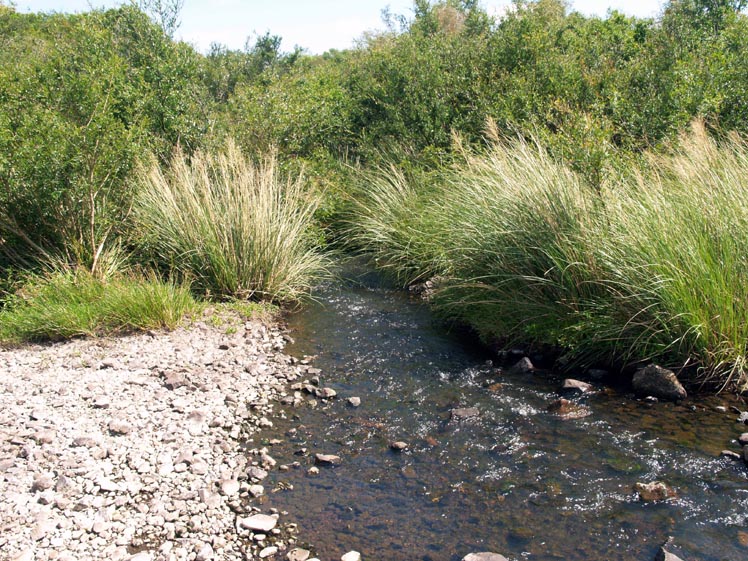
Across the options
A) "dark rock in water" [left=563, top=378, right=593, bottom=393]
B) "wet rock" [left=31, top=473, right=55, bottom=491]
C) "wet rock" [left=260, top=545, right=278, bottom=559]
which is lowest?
"wet rock" [left=260, top=545, right=278, bottom=559]

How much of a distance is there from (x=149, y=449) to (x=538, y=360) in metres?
3.72

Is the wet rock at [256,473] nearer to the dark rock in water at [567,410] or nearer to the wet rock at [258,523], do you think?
the wet rock at [258,523]

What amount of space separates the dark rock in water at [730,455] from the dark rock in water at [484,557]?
202cm

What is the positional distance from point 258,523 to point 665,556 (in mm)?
2375

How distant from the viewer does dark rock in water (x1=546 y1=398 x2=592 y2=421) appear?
5.52 m

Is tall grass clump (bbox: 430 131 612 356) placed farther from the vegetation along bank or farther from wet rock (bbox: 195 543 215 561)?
wet rock (bbox: 195 543 215 561)

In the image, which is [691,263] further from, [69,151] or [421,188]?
[69,151]

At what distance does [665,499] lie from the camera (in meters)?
4.34

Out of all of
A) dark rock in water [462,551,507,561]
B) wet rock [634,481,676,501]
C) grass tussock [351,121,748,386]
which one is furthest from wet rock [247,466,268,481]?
grass tussock [351,121,748,386]

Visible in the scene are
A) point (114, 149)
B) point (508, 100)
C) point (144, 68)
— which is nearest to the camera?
point (114, 149)

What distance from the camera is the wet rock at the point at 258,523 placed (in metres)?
4.17

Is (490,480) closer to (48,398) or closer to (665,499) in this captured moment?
(665,499)

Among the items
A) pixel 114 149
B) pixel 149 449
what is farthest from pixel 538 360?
pixel 114 149

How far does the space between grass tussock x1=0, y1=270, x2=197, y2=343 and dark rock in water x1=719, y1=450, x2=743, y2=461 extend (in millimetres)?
5261
